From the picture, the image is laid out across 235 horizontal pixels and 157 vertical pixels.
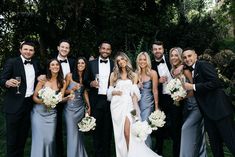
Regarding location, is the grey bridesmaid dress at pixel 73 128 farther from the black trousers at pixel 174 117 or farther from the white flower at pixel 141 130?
the black trousers at pixel 174 117

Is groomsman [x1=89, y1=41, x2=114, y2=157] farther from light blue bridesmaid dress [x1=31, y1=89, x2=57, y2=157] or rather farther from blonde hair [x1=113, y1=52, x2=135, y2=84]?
light blue bridesmaid dress [x1=31, y1=89, x2=57, y2=157]

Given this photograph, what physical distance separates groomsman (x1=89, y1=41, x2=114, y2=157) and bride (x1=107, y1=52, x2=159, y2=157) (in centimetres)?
22

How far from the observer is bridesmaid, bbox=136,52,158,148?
6250 mm

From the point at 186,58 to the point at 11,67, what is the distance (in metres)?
2.93

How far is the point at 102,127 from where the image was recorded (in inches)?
249

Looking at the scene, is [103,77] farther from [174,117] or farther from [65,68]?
[174,117]

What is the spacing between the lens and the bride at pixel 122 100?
6.00 m

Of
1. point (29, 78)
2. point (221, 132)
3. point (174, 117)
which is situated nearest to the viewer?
point (221, 132)

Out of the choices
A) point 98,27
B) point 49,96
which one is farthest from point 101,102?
point 98,27

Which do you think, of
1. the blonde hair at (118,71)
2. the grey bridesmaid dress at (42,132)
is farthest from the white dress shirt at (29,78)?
the blonde hair at (118,71)

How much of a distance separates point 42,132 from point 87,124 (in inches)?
30.1

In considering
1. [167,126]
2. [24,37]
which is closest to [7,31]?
[24,37]

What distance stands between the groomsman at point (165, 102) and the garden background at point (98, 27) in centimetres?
452

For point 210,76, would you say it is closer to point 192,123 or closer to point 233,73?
point 192,123
